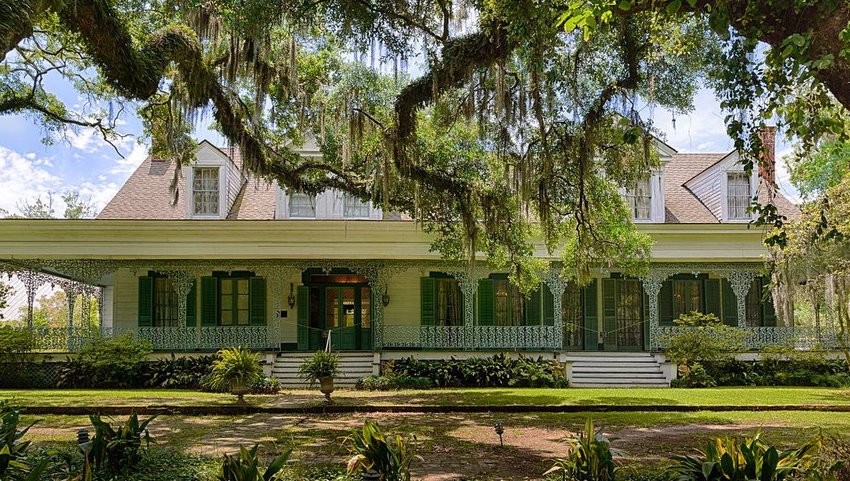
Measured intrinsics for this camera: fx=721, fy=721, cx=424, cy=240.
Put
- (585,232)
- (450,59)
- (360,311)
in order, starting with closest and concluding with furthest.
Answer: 1. (450,59)
2. (585,232)
3. (360,311)

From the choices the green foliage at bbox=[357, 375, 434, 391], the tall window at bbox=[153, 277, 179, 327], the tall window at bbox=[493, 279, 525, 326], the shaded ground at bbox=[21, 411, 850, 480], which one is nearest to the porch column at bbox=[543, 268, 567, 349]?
the tall window at bbox=[493, 279, 525, 326]

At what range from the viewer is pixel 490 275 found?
2208 centimetres

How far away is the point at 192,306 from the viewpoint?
22.0 m

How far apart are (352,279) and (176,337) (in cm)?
540

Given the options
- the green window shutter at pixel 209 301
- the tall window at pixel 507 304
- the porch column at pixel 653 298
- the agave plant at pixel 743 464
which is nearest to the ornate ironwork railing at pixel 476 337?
the tall window at pixel 507 304

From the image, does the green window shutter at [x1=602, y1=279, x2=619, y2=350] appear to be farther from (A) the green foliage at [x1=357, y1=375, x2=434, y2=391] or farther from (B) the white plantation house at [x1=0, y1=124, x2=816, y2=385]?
(A) the green foliage at [x1=357, y1=375, x2=434, y2=391]

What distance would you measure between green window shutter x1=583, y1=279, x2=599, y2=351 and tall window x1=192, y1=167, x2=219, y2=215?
11487 millimetres

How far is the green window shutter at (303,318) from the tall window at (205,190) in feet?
11.5

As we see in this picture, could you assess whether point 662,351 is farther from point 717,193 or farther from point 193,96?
point 193,96

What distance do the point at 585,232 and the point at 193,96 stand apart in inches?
306

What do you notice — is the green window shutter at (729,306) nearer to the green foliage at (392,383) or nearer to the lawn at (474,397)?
the lawn at (474,397)

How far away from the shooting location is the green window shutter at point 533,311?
21.9 metres

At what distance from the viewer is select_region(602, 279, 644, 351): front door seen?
2238 centimetres

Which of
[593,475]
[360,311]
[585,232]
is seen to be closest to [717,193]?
[585,232]
